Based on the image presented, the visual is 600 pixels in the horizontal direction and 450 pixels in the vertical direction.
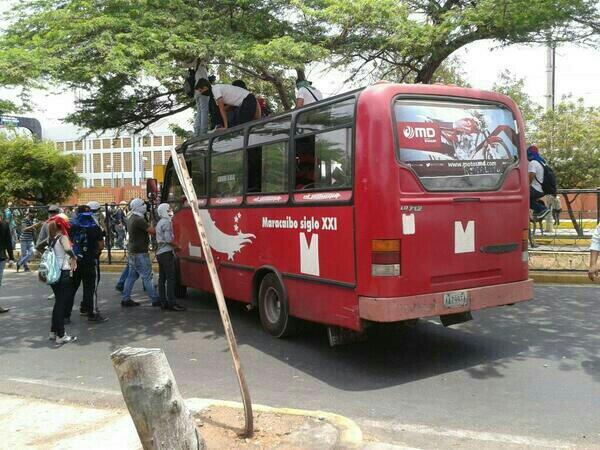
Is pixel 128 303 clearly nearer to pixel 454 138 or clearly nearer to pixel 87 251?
pixel 87 251

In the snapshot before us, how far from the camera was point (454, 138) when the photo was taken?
18.8 feet

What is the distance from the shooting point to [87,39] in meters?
8.93

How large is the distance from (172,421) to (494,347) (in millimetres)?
4342

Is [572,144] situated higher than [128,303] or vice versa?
[572,144]

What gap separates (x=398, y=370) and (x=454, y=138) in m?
2.47

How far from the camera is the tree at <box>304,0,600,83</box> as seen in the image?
9.81 meters

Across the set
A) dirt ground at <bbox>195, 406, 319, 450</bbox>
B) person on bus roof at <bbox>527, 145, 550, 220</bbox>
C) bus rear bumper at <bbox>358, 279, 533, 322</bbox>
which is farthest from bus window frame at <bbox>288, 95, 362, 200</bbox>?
person on bus roof at <bbox>527, 145, 550, 220</bbox>

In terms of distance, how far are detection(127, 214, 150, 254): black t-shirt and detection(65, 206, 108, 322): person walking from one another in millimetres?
880

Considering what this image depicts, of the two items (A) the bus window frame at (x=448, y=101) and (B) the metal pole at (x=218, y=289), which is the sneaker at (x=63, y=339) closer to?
(B) the metal pole at (x=218, y=289)

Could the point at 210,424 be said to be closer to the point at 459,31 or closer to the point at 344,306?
the point at 344,306

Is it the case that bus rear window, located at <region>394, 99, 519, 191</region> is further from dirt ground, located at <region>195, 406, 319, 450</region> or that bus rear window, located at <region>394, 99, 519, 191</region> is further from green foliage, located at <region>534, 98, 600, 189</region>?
green foliage, located at <region>534, 98, 600, 189</region>

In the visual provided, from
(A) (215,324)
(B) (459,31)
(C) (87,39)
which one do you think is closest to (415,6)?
(B) (459,31)

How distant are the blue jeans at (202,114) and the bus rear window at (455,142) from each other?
5.46m

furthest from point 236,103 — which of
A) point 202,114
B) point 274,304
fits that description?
point 274,304
